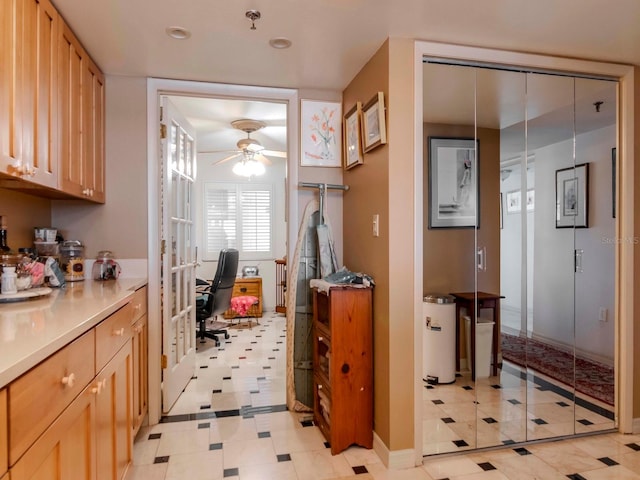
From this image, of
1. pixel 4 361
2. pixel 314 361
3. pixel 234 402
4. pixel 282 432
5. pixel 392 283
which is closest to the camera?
pixel 4 361

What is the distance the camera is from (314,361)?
2771 mm

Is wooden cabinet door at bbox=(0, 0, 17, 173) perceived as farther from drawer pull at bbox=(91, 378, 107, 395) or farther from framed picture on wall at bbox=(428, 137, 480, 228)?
framed picture on wall at bbox=(428, 137, 480, 228)

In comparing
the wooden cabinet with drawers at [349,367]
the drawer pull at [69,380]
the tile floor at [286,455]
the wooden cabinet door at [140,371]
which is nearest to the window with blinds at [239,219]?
the tile floor at [286,455]

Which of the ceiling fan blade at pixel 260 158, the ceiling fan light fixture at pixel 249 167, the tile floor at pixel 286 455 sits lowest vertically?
the tile floor at pixel 286 455

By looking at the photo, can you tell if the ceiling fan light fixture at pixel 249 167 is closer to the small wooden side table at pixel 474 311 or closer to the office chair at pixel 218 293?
the office chair at pixel 218 293

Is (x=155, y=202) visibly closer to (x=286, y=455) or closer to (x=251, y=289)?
(x=286, y=455)

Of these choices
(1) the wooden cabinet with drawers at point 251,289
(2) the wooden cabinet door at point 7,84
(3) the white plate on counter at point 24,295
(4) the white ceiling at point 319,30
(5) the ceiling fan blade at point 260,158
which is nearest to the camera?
(2) the wooden cabinet door at point 7,84

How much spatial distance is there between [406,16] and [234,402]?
107 inches

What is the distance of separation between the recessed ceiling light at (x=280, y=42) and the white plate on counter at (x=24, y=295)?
5.47 feet

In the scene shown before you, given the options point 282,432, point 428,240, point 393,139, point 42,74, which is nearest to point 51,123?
point 42,74

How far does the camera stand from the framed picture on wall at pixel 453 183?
233 centimetres

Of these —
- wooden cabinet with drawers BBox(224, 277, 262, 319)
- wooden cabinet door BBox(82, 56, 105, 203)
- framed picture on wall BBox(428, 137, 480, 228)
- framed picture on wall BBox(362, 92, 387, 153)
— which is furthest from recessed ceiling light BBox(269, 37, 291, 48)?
wooden cabinet with drawers BBox(224, 277, 262, 319)

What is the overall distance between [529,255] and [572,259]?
0.31 m

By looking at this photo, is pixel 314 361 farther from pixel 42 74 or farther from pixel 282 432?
pixel 42 74
